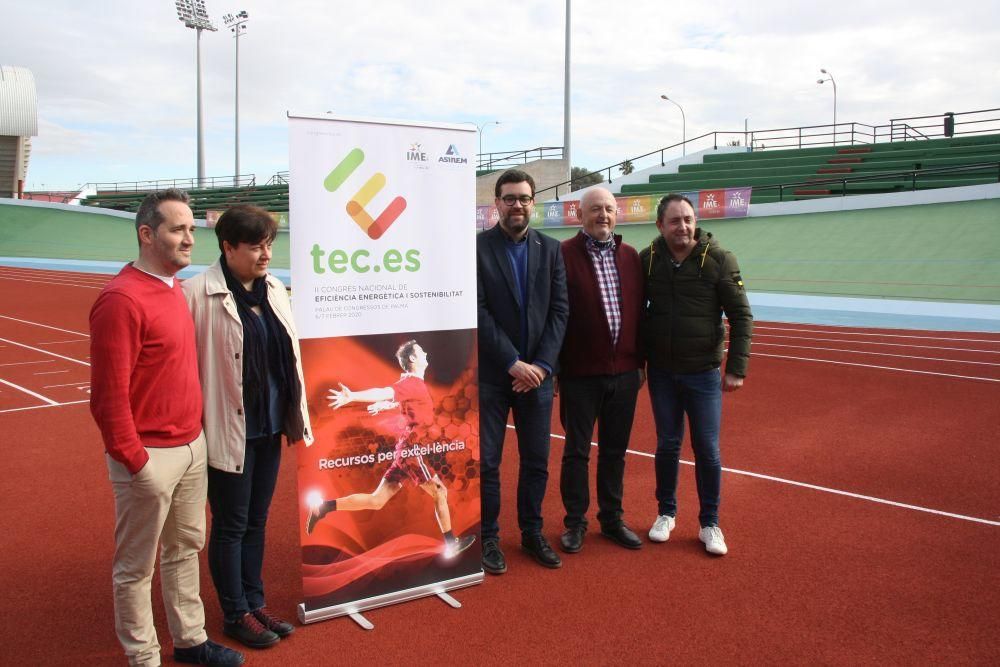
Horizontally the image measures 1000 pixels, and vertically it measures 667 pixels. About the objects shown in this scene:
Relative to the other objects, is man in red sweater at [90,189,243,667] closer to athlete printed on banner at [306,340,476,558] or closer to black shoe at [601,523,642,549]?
athlete printed on banner at [306,340,476,558]

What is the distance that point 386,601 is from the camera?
3.69 m

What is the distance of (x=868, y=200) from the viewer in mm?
20469

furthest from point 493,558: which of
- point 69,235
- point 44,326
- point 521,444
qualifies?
point 69,235

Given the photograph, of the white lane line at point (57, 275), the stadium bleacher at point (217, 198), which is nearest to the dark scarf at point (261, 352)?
the white lane line at point (57, 275)

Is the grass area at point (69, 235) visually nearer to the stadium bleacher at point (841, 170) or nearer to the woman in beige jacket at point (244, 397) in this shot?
the stadium bleacher at point (841, 170)

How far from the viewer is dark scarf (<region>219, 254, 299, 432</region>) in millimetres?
3158

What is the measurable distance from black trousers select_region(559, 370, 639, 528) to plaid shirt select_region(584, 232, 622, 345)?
0.94 feet

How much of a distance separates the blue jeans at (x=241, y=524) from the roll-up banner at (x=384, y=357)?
7.6 inches

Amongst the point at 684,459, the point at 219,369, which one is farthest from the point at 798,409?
the point at 219,369

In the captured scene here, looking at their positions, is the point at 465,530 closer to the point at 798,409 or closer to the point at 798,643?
the point at 798,643

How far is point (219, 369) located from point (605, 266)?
7.10 ft

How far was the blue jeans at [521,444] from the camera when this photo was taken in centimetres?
412

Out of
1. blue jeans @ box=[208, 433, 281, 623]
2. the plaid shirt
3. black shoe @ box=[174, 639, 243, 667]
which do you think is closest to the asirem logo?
the plaid shirt

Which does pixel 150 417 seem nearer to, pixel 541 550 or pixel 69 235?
pixel 541 550
